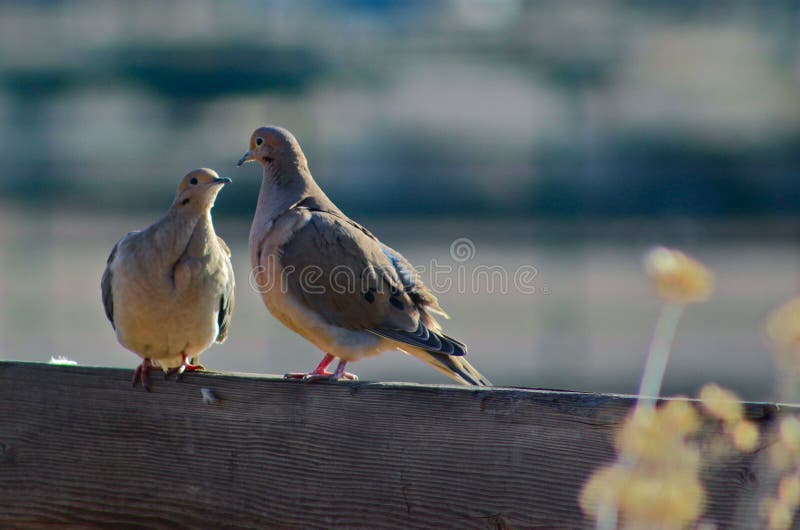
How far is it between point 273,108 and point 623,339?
416 centimetres

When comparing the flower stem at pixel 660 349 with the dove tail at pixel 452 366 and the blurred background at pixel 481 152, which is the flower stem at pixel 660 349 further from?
the blurred background at pixel 481 152

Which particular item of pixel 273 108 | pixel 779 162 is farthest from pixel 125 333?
pixel 779 162

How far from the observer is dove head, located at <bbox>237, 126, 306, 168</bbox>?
169 inches

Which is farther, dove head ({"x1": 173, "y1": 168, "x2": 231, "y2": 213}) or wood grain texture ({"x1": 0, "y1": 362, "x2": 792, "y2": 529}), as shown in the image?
dove head ({"x1": 173, "y1": 168, "x2": 231, "y2": 213})

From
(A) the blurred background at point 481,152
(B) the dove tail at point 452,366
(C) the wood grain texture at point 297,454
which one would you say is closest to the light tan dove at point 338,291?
(B) the dove tail at point 452,366

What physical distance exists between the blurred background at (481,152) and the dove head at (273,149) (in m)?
5.90

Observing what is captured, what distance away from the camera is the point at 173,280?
3.65m

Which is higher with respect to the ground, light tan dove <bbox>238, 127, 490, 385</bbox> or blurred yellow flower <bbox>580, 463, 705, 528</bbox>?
light tan dove <bbox>238, 127, 490, 385</bbox>

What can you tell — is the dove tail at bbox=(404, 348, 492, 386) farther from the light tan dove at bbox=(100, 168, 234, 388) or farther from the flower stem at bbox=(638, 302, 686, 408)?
the flower stem at bbox=(638, 302, 686, 408)

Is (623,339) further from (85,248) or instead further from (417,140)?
(85,248)

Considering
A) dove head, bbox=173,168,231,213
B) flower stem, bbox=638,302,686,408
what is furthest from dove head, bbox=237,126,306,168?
flower stem, bbox=638,302,686,408

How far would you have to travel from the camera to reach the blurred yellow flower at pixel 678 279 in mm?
1360

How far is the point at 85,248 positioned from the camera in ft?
41.9

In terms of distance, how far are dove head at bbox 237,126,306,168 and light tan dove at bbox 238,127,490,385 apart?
0.18m
